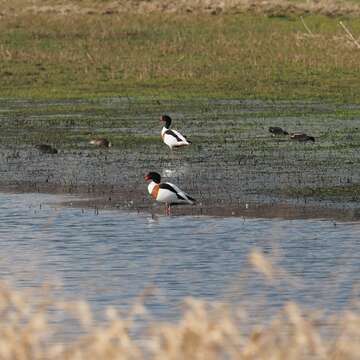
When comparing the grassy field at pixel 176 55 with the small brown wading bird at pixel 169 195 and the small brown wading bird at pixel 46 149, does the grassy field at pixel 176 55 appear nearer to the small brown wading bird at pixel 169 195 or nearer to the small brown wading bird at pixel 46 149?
the small brown wading bird at pixel 46 149

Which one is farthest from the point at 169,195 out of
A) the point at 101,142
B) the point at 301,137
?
the point at 301,137

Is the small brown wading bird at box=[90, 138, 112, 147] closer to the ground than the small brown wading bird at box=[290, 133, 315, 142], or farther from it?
closer to the ground

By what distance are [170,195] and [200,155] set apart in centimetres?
603

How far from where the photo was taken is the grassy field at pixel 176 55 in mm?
36062

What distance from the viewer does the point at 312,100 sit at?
3334cm

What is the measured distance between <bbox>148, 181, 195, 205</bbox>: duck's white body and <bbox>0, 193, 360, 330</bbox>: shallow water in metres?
0.32

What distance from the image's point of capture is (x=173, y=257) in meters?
14.5

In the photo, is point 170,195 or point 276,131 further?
point 276,131

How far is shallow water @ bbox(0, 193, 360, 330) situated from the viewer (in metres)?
→ 12.3

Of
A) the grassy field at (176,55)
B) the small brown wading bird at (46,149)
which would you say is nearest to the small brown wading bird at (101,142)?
the small brown wading bird at (46,149)

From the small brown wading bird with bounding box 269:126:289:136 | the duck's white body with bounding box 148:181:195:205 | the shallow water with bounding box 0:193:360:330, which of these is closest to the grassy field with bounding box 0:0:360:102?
the small brown wading bird with bounding box 269:126:289:136

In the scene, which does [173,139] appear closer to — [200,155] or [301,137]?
[200,155]

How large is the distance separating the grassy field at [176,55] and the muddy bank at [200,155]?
2.25 meters

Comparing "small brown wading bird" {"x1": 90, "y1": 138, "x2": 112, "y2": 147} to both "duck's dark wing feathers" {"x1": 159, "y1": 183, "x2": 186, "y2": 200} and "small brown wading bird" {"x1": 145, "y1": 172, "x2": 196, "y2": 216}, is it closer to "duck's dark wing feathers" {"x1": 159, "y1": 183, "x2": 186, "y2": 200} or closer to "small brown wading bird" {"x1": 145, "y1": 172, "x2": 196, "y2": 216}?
"small brown wading bird" {"x1": 145, "y1": 172, "x2": 196, "y2": 216}
